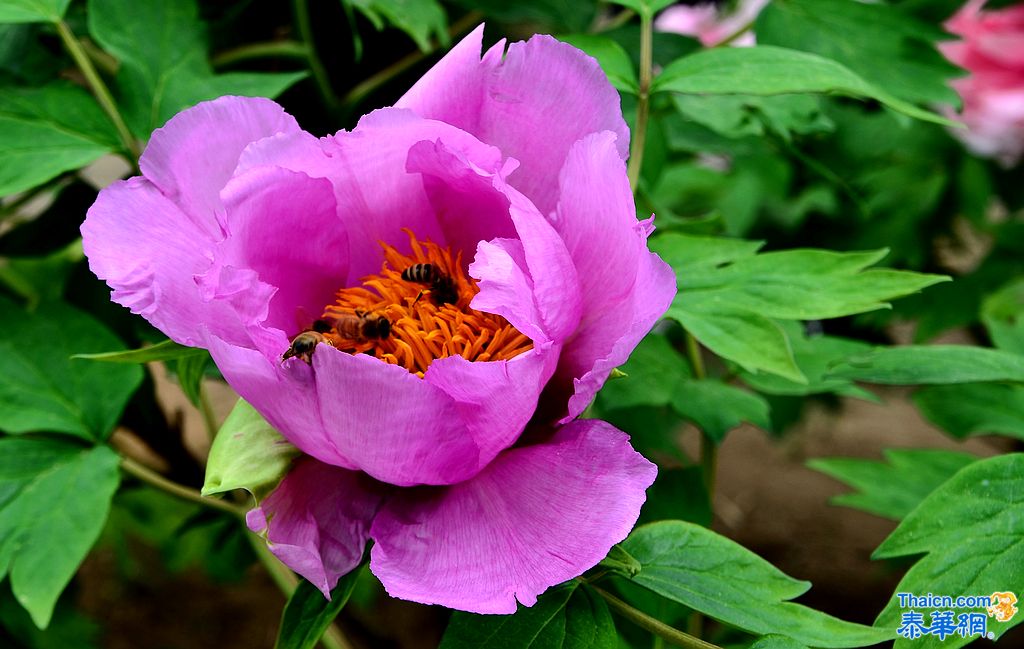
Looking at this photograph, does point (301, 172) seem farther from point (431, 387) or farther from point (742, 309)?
point (742, 309)

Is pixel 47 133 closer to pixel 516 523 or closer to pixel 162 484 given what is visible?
pixel 162 484

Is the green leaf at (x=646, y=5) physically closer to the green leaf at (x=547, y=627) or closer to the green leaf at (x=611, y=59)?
the green leaf at (x=611, y=59)

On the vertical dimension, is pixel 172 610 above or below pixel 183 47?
below

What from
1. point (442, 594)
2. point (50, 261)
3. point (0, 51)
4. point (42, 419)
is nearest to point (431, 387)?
point (442, 594)

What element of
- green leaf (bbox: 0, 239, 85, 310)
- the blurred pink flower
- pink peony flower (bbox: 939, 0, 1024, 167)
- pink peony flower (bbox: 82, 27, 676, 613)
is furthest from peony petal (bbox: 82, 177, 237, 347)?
pink peony flower (bbox: 939, 0, 1024, 167)

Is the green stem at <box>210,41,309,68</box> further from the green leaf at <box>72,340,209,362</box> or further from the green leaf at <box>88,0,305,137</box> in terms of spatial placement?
the green leaf at <box>72,340,209,362</box>

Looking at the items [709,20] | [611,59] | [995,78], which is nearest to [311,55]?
[611,59]
